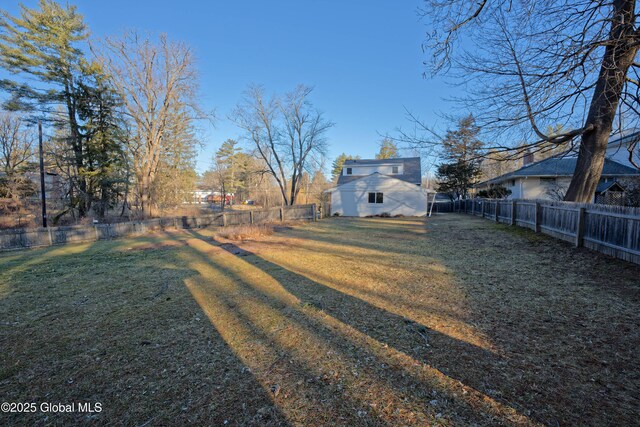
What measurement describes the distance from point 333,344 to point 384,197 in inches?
814

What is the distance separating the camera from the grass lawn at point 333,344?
2102 mm

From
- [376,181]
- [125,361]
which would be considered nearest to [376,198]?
[376,181]

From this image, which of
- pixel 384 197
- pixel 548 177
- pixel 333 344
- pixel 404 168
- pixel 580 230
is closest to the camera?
pixel 333 344

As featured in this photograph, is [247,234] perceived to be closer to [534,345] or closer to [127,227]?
[127,227]

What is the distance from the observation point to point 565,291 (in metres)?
4.48

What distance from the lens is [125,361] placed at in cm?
278


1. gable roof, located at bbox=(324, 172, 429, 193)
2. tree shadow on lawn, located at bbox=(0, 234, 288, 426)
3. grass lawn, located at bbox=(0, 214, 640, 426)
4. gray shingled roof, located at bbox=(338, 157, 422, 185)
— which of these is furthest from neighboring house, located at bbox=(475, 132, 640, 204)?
tree shadow on lawn, located at bbox=(0, 234, 288, 426)

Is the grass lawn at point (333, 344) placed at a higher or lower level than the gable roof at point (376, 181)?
lower

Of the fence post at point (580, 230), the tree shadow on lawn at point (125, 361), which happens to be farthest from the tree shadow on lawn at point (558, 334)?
the tree shadow on lawn at point (125, 361)

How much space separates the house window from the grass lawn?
16837mm

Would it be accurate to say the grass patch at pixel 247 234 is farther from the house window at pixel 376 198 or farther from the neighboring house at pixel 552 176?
the neighboring house at pixel 552 176

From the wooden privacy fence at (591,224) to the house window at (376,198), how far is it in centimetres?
1189

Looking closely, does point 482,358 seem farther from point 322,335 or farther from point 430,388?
point 322,335

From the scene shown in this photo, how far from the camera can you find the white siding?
73.9 feet
